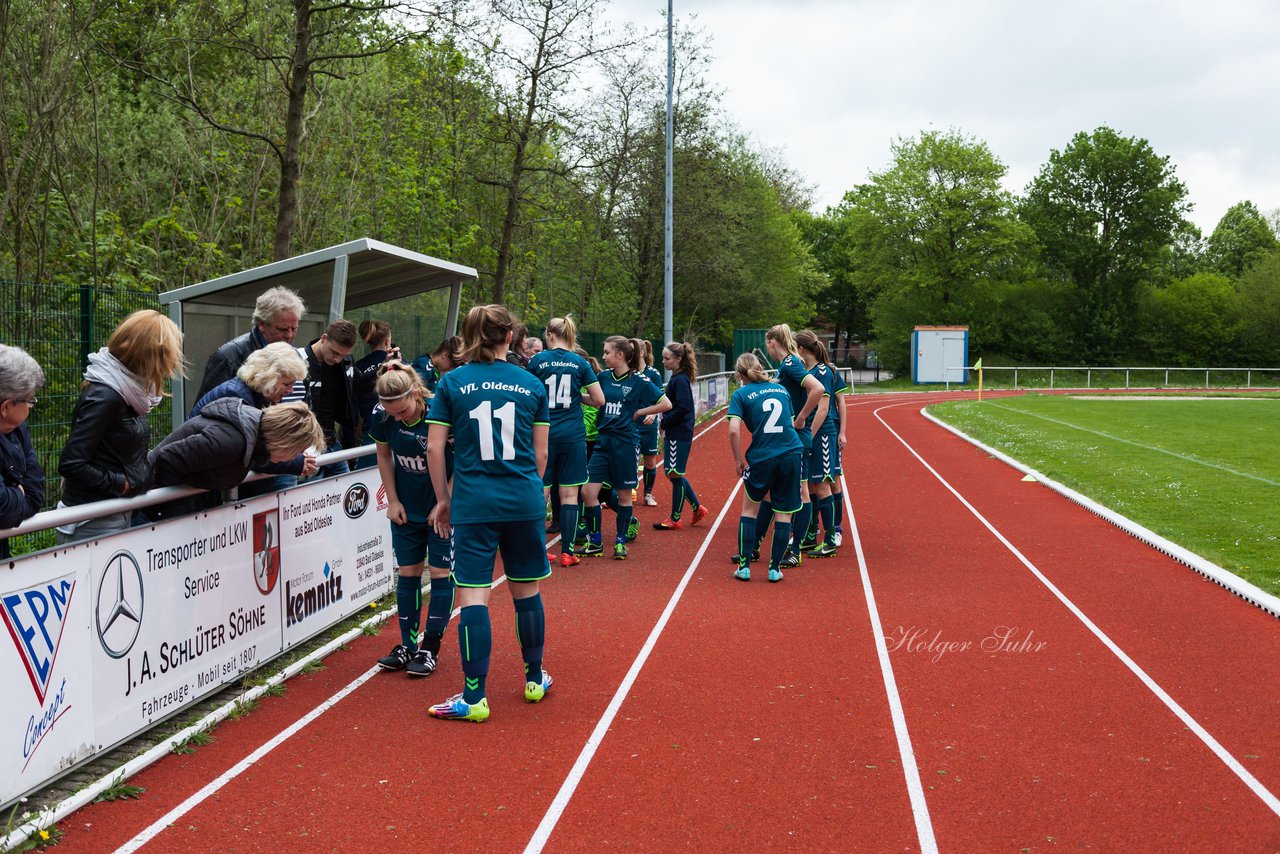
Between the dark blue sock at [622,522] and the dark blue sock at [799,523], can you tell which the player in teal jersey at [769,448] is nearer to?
the dark blue sock at [799,523]

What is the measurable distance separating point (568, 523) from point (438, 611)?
2909 mm

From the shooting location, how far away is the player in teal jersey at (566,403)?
878 cm

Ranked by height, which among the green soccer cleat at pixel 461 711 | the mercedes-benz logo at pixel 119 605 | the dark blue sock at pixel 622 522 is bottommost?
the green soccer cleat at pixel 461 711

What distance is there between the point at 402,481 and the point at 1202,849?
4239 mm

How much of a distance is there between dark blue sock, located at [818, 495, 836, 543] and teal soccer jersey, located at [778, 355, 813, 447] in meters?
1.03

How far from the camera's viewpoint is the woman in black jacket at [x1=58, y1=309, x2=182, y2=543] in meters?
4.79

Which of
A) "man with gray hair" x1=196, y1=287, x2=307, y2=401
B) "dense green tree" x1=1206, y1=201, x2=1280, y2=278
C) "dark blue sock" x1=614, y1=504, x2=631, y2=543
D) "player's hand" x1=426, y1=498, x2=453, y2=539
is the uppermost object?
"dense green tree" x1=1206, y1=201, x2=1280, y2=278

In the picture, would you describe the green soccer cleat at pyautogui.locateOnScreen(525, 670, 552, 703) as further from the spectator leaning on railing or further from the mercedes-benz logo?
the spectator leaning on railing

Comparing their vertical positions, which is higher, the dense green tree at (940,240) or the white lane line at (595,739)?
the dense green tree at (940,240)

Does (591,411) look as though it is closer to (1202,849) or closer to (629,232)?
(1202,849)

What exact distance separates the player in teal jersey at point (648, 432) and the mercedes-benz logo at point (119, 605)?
6.04 metres

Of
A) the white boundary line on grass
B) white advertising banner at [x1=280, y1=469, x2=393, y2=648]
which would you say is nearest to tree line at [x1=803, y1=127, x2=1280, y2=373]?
the white boundary line on grass

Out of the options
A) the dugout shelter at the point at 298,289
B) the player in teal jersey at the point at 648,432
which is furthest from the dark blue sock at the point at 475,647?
the player in teal jersey at the point at 648,432

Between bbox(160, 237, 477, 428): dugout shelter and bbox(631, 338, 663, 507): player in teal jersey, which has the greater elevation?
bbox(160, 237, 477, 428): dugout shelter
